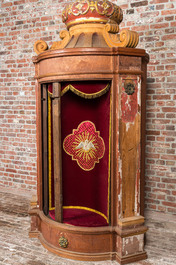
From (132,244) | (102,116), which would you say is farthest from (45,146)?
(132,244)

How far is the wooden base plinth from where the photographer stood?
7.97 ft

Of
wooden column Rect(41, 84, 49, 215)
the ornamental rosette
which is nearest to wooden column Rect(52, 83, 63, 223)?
wooden column Rect(41, 84, 49, 215)

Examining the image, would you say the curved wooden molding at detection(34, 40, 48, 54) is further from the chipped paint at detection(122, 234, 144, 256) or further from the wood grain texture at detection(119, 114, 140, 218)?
the chipped paint at detection(122, 234, 144, 256)

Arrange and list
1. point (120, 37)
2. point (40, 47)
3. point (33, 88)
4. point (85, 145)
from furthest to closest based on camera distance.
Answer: point (33, 88) < point (85, 145) < point (40, 47) < point (120, 37)

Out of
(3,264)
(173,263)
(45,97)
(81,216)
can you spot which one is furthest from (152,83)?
(3,264)

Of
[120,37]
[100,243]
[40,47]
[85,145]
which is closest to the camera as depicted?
[120,37]

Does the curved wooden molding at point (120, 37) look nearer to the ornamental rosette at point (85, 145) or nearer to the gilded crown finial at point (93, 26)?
the gilded crown finial at point (93, 26)

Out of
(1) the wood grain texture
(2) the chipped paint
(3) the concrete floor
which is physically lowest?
(3) the concrete floor

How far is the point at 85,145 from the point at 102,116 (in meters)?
0.36

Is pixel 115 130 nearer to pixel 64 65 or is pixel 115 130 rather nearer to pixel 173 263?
pixel 64 65

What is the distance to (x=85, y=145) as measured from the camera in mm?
2914

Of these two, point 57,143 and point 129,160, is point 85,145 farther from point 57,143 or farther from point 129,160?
point 129,160

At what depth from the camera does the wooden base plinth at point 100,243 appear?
95.6 inches

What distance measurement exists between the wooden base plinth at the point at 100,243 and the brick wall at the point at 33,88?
41.0 inches
